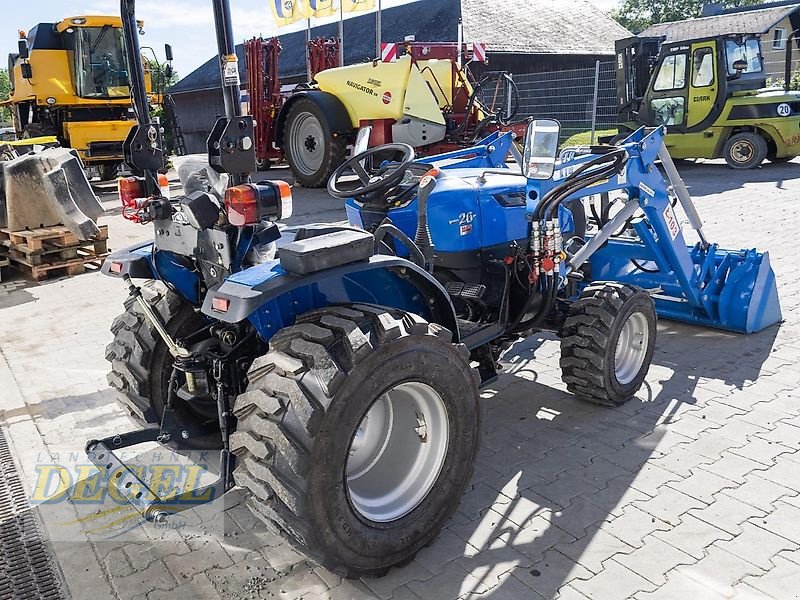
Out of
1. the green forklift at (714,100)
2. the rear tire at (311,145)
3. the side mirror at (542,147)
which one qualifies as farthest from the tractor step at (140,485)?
the green forklift at (714,100)

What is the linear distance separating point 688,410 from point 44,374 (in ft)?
14.2

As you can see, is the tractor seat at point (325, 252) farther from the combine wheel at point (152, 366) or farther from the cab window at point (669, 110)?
the cab window at point (669, 110)

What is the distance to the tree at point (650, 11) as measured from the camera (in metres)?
65.4

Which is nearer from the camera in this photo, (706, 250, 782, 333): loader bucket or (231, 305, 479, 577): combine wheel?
(231, 305, 479, 577): combine wheel

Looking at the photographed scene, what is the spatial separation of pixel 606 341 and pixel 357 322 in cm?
194

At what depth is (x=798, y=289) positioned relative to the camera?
6.14 m

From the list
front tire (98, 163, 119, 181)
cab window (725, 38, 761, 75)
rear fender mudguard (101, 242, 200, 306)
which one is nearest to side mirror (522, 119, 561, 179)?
rear fender mudguard (101, 242, 200, 306)

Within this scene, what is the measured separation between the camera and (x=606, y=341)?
3969 mm

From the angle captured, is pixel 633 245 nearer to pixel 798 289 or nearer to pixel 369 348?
pixel 798 289

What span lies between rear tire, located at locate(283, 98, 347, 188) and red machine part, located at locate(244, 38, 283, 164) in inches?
34.5

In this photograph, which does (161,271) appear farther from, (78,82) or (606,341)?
(78,82)

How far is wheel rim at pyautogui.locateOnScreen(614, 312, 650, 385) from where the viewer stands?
14.0ft

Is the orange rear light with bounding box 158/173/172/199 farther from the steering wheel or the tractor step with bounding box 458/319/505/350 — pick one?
the tractor step with bounding box 458/319/505/350

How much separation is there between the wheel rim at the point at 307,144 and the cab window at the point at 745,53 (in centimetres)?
774
